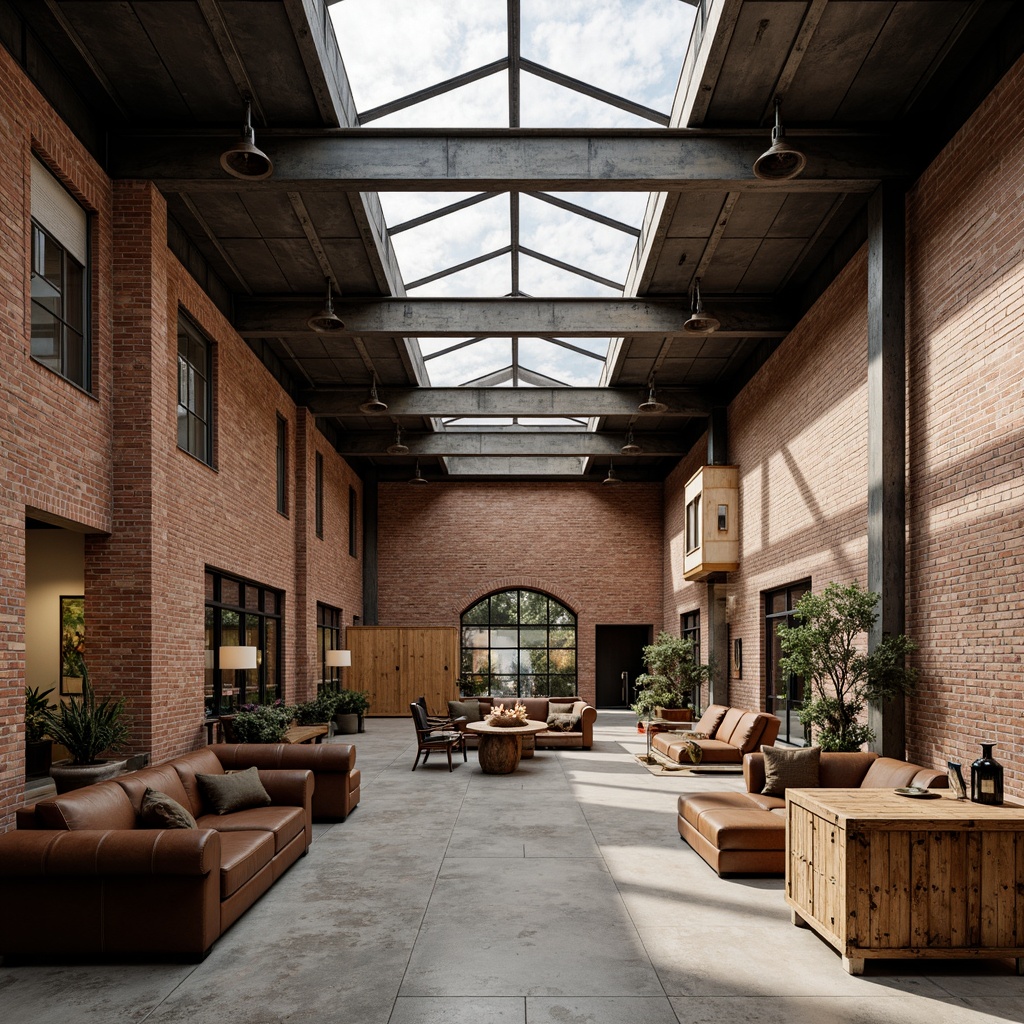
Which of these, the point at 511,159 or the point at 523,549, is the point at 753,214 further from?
the point at 523,549

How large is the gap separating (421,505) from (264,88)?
47.4 ft

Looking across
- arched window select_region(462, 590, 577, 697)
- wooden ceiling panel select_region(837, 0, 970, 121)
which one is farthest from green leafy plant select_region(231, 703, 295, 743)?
arched window select_region(462, 590, 577, 697)

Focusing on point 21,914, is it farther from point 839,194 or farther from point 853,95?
point 839,194

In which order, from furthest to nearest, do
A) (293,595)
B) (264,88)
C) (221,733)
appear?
(293,595)
(221,733)
(264,88)

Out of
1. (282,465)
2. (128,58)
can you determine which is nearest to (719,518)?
(282,465)

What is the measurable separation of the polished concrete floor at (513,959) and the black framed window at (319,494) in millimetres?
9163

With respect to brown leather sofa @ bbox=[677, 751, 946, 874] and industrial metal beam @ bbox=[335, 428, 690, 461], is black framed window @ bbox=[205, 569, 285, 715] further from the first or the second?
brown leather sofa @ bbox=[677, 751, 946, 874]

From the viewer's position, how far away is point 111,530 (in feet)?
25.3

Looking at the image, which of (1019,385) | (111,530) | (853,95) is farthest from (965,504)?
(111,530)

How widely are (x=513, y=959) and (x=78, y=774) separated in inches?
138

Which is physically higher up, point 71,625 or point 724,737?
point 71,625

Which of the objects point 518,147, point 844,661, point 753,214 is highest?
point 518,147

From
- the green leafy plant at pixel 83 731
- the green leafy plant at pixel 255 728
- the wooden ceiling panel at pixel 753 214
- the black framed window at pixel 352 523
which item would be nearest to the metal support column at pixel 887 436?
the wooden ceiling panel at pixel 753 214

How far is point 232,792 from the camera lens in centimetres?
664
